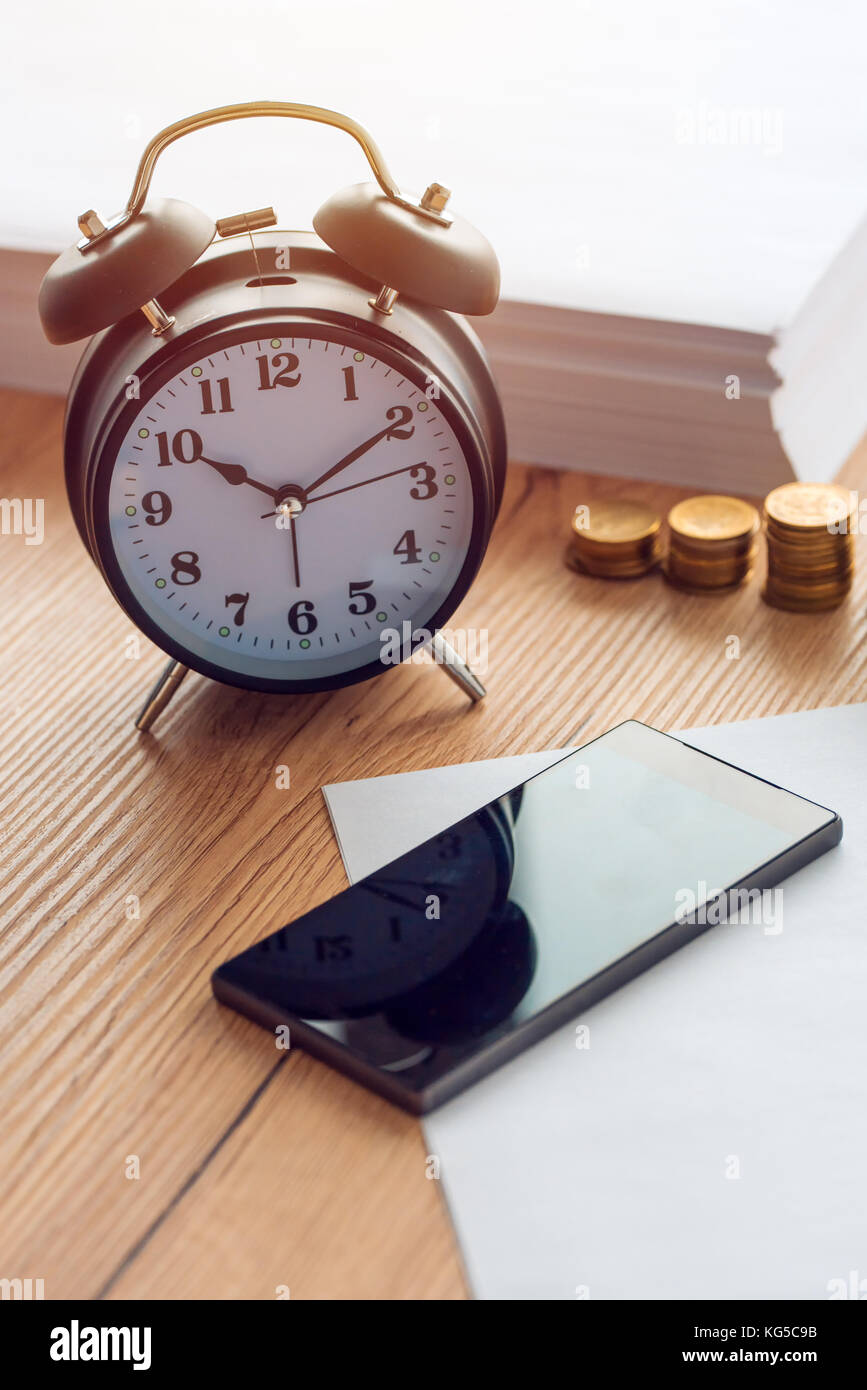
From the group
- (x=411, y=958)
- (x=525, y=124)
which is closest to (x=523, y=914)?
(x=411, y=958)

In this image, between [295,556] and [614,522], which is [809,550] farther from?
[295,556]

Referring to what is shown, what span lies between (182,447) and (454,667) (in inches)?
10.3

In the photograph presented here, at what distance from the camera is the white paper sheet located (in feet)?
2.29

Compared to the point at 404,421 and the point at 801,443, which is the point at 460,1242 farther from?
the point at 801,443

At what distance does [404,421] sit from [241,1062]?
45cm

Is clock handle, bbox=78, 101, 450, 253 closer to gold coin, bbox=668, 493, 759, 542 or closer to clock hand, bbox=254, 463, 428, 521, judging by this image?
clock hand, bbox=254, 463, 428, 521

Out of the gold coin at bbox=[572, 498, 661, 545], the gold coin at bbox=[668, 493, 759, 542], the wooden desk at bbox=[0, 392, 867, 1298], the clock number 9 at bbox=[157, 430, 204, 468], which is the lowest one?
the wooden desk at bbox=[0, 392, 867, 1298]

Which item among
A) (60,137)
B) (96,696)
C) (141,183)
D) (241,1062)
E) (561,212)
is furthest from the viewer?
(60,137)

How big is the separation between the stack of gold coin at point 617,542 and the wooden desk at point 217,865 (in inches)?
0.8

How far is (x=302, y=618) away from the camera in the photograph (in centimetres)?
106

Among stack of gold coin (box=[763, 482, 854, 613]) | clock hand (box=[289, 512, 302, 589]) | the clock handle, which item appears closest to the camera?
the clock handle

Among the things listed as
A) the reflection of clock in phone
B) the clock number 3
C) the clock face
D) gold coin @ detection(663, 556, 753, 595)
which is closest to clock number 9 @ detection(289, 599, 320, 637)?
the clock face

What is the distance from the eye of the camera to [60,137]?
5.22 feet
